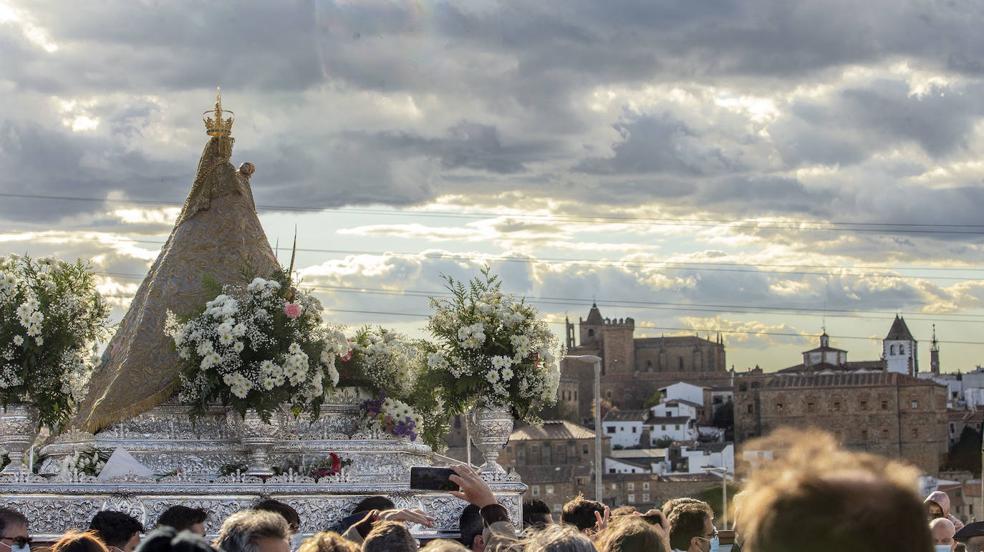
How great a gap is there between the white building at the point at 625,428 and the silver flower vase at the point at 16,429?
14731 cm

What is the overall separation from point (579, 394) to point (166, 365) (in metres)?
174

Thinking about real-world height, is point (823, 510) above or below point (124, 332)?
below

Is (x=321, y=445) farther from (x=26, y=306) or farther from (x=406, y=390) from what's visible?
(x=26, y=306)

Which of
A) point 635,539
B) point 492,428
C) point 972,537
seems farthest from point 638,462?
point 635,539

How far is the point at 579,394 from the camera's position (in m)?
191

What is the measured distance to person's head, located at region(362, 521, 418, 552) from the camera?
586 cm

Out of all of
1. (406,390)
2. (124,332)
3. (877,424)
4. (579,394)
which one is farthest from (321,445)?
(579,394)

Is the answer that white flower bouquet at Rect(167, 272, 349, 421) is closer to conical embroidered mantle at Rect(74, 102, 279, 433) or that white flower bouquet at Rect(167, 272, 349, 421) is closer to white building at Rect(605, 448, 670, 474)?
conical embroidered mantle at Rect(74, 102, 279, 433)

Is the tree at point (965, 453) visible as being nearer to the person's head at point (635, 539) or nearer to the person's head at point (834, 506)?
the person's head at point (635, 539)

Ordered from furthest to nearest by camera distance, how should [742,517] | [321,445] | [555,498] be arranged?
[555,498]
[321,445]
[742,517]

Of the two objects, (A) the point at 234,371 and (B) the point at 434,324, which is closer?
(A) the point at 234,371

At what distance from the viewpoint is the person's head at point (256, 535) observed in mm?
5762

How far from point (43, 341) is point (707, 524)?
10502 mm

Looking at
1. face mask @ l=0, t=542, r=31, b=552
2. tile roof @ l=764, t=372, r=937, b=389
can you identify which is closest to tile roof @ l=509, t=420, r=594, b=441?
tile roof @ l=764, t=372, r=937, b=389
